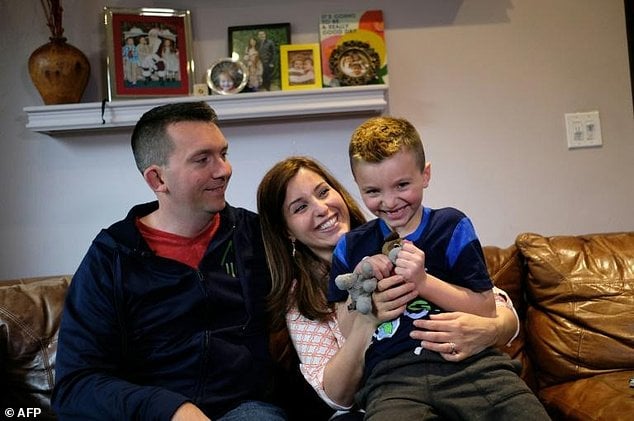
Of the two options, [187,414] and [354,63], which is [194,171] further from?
[354,63]

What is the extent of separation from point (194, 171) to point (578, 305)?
126 centimetres

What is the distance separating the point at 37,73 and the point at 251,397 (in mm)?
1408

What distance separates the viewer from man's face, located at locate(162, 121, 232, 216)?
1645 millimetres

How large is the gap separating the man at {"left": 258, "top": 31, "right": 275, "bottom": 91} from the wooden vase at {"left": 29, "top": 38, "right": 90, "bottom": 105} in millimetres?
649

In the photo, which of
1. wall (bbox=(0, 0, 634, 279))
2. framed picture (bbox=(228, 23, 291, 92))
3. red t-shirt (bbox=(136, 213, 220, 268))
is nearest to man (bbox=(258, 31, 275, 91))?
framed picture (bbox=(228, 23, 291, 92))

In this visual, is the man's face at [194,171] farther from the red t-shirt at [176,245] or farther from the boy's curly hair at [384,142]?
the boy's curly hair at [384,142]

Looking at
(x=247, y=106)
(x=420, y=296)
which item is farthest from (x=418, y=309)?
(x=247, y=106)

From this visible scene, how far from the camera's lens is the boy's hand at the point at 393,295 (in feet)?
4.38

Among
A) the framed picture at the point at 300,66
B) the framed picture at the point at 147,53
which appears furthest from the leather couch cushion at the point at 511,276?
the framed picture at the point at 147,53

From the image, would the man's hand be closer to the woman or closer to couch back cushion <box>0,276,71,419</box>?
the woman

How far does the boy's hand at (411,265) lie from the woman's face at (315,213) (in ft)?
1.38

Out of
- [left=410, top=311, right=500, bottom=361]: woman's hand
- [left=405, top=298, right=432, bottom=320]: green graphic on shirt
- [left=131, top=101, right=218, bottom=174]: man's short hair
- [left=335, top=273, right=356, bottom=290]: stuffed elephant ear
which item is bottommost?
[left=410, top=311, right=500, bottom=361]: woman's hand

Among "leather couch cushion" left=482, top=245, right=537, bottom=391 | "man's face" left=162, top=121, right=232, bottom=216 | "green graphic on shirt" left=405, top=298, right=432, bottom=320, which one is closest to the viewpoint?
"green graphic on shirt" left=405, top=298, right=432, bottom=320

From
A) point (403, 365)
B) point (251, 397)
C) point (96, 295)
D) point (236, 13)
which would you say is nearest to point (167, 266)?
point (96, 295)
